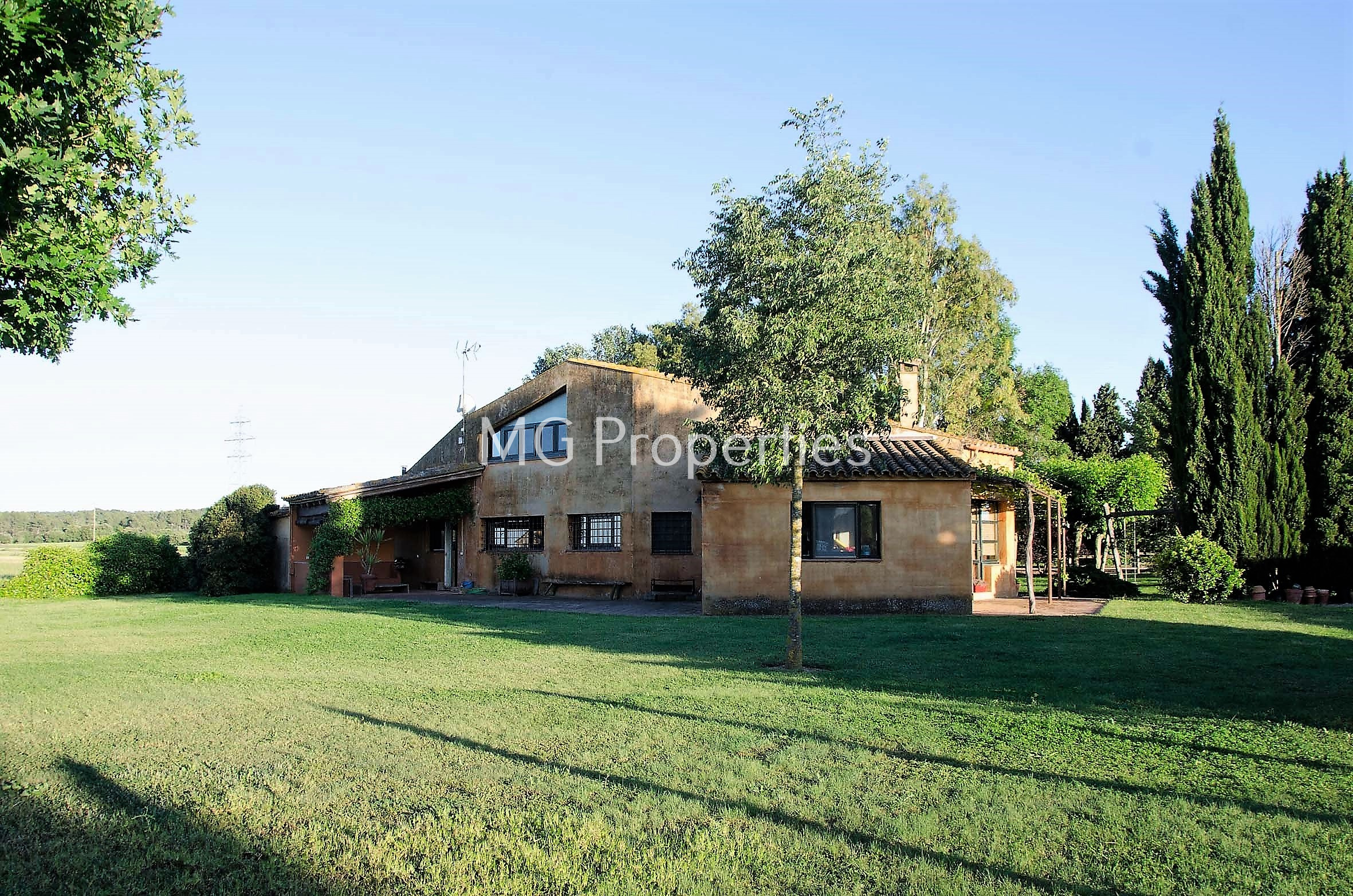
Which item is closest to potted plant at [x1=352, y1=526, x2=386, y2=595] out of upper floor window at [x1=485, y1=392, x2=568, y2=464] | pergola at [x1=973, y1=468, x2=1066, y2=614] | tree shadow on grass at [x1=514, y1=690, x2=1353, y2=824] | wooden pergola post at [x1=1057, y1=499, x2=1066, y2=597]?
upper floor window at [x1=485, y1=392, x2=568, y2=464]

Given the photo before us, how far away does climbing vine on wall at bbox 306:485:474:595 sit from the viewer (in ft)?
88.2

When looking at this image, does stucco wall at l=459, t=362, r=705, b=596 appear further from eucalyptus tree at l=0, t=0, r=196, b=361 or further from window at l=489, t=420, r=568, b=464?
eucalyptus tree at l=0, t=0, r=196, b=361

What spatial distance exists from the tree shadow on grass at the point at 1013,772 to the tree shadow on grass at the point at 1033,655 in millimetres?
2172

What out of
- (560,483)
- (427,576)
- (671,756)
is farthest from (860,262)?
(427,576)

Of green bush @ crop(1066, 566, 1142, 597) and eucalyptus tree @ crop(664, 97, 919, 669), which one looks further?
green bush @ crop(1066, 566, 1142, 597)

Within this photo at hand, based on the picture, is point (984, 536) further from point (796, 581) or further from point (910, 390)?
point (796, 581)

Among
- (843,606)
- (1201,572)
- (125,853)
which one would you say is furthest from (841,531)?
(125,853)

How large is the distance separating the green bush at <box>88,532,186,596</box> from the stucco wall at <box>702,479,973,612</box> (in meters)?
24.7

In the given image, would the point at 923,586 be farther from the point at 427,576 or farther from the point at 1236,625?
the point at 427,576

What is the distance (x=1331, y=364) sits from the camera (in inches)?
853

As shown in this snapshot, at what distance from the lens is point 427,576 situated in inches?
1207

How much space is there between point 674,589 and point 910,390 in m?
7.76

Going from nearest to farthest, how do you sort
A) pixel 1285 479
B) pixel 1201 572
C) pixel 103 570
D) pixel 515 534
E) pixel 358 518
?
pixel 1201 572 < pixel 1285 479 < pixel 358 518 < pixel 515 534 < pixel 103 570

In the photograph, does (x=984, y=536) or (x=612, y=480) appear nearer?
(x=984, y=536)
